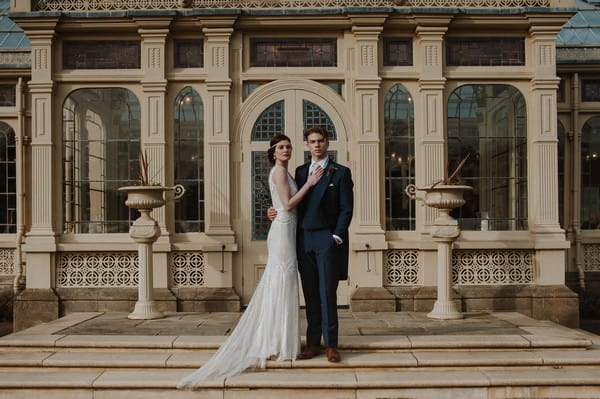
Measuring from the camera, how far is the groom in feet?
22.5

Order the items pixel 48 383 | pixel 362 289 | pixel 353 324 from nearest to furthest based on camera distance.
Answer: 1. pixel 48 383
2. pixel 353 324
3. pixel 362 289

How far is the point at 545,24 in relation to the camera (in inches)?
Answer: 413

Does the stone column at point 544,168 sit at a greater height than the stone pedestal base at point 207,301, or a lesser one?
greater

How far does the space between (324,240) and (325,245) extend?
0.06m

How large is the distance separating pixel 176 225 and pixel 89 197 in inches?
58.0

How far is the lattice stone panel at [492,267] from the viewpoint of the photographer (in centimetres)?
1045

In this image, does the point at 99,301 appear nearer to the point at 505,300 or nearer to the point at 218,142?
the point at 218,142

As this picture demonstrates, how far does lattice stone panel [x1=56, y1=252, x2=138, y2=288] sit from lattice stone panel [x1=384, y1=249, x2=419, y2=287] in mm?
3957

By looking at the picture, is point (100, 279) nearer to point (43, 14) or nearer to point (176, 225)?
point (176, 225)

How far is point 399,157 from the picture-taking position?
420 inches

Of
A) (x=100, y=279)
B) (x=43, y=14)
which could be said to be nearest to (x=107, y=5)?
(x=43, y=14)

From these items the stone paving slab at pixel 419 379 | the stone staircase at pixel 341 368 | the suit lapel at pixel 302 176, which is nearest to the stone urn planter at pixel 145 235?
the stone staircase at pixel 341 368

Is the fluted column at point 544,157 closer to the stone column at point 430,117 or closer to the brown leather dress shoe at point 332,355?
the stone column at point 430,117

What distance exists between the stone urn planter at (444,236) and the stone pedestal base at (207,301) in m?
3.00
